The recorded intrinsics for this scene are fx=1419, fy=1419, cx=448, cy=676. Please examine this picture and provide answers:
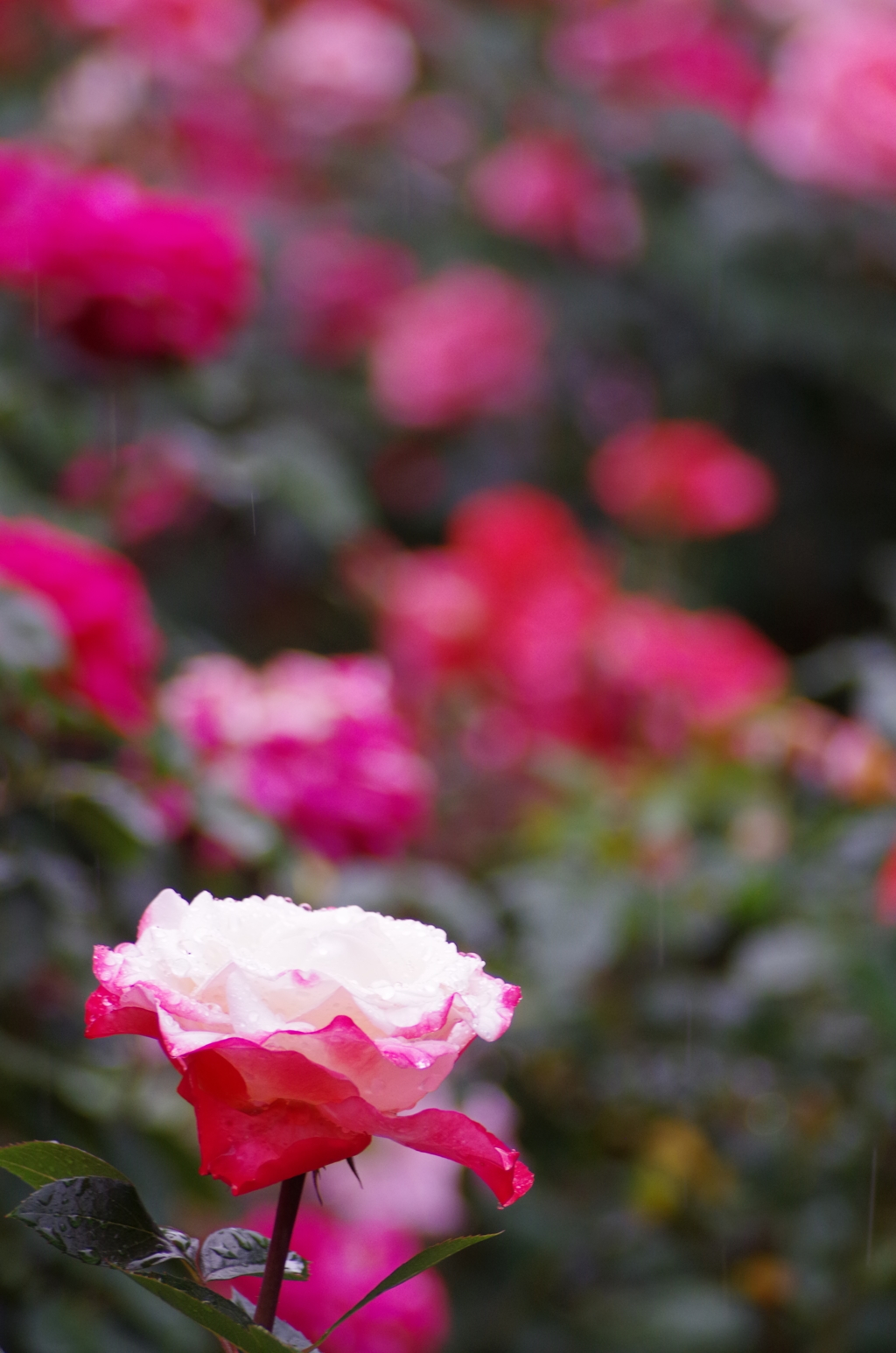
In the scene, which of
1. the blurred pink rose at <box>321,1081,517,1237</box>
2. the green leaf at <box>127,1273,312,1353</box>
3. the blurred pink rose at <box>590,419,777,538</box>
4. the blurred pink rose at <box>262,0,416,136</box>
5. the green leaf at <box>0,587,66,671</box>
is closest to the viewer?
the green leaf at <box>127,1273,312,1353</box>

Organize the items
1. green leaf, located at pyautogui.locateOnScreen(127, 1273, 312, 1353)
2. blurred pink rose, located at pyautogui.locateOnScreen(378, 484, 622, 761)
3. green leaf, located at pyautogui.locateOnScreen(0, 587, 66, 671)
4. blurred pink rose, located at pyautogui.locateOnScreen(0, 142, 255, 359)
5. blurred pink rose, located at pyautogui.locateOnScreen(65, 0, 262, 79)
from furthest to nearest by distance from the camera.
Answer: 1. blurred pink rose, located at pyautogui.locateOnScreen(65, 0, 262, 79)
2. blurred pink rose, located at pyautogui.locateOnScreen(378, 484, 622, 761)
3. blurred pink rose, located at pyautogui.locateOnScreen(0, 142, 255, 359)
4. green leaf, located at pyautogui.locateOnScreen(0, 587, 66, 671)
5. green leaf, located at pyautogui.locateOnScreen(127, 1273, 312, 1353)

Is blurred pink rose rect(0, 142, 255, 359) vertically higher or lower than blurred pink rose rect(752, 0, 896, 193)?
lower

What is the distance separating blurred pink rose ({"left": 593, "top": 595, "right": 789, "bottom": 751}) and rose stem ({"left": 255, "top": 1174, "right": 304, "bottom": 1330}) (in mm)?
978

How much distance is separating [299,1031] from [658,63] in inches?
86.9

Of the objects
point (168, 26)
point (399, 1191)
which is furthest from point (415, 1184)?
point (168, 26)

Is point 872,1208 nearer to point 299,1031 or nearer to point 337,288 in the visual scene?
point 299,1031

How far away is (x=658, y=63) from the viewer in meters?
2.22

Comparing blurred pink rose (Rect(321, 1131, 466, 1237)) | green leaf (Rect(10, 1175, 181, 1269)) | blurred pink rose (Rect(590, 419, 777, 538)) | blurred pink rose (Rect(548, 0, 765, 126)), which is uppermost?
blurred pink rose (Rect(548, 0, 765, 126))

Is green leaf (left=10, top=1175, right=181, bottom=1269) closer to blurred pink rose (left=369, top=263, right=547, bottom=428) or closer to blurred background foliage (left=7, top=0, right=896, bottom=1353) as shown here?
blurred background foliage (left=7, top=0, right=896, bottom=1353)

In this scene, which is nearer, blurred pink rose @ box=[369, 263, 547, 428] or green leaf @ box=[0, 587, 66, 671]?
green leaf @ box=[0, 587, 66, 671]

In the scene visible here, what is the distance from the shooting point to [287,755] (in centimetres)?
83

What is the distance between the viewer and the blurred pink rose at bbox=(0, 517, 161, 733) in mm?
737

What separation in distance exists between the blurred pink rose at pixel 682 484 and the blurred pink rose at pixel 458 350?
30 cm

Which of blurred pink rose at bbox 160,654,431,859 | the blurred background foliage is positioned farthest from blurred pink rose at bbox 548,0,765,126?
blurred pink rose at bbox 160,654,431,859
